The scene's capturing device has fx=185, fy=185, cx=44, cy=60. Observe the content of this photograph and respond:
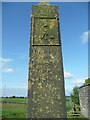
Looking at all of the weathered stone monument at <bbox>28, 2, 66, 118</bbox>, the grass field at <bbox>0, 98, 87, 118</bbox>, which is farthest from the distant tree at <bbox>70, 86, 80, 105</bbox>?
the weathered stone monument at <bbox>28, 2, 66, 118</bbox>

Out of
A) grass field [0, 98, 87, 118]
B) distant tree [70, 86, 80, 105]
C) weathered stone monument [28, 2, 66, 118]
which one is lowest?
grass field [0, 98, 87, 118]

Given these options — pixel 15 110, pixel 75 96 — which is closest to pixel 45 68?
pixel 15 110

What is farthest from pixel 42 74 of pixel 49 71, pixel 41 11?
pixel 41 11

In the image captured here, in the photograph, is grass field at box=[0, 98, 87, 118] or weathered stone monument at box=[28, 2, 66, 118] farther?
grass field at box=[0, 98, 87, 118]

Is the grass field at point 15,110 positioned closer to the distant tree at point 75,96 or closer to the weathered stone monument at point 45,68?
the distant tree at point 75,96

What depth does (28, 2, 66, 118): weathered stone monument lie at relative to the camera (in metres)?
5.39

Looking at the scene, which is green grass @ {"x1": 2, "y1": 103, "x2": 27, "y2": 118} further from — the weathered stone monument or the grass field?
the weathered stone monument

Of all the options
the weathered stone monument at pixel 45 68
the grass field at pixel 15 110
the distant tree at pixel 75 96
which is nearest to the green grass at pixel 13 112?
the grass field at pixel 15 110

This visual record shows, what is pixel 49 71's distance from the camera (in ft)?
18.6

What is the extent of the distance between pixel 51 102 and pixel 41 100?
30cm

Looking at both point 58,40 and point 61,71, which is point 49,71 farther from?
point 58,40

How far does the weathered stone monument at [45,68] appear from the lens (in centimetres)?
539

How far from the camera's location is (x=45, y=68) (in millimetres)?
5691

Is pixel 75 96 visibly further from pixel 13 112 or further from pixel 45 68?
pixel 45 68
